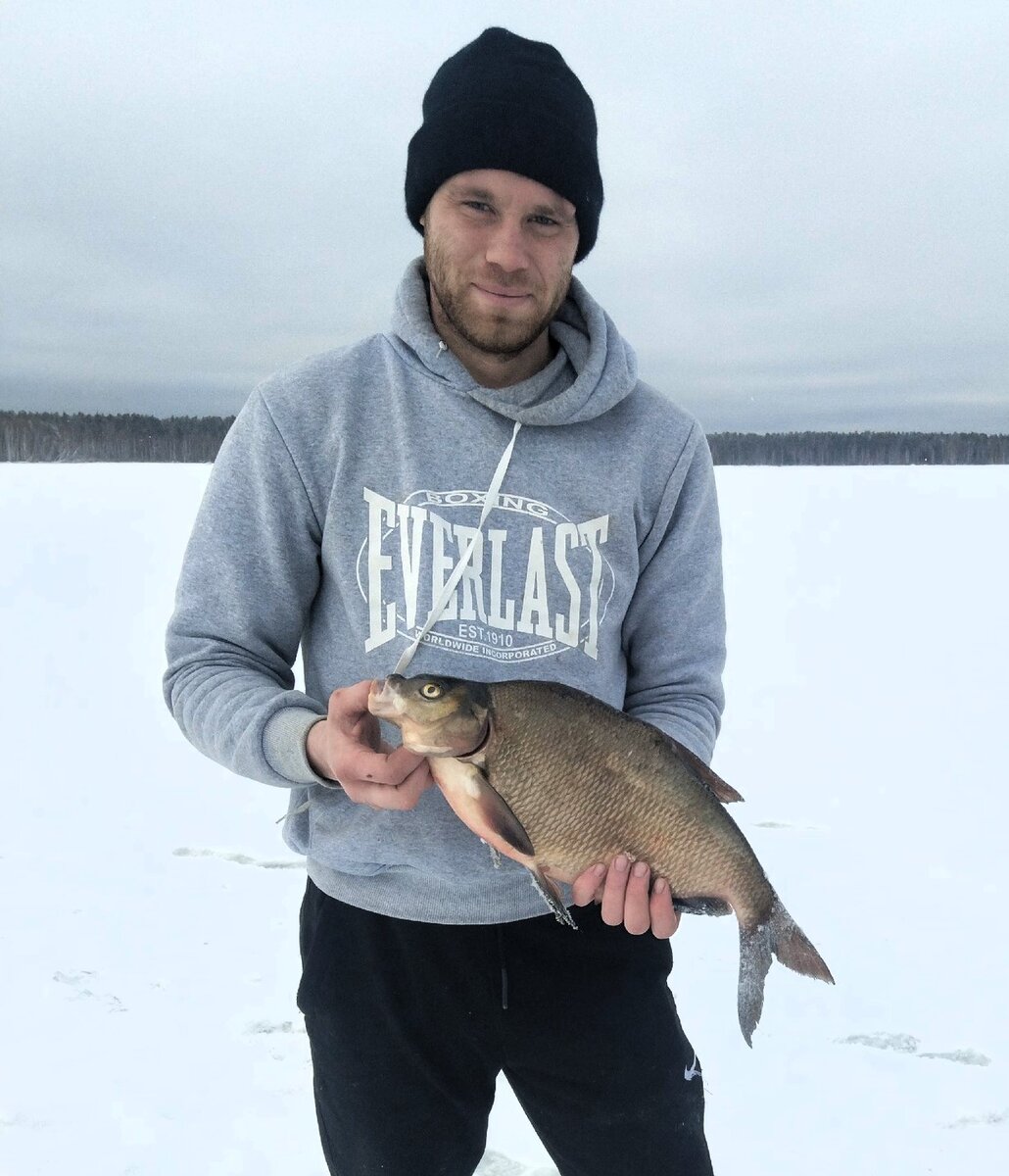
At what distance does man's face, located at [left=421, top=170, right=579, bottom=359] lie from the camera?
1.92m

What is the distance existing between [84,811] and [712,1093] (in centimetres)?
346

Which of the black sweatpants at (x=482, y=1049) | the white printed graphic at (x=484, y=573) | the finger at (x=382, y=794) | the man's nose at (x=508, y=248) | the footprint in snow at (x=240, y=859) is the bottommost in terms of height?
the footprint in snow at (x=240, y=859)

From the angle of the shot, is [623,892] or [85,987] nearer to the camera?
[623,892]

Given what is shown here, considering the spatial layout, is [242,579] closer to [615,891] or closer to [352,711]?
[352,711]

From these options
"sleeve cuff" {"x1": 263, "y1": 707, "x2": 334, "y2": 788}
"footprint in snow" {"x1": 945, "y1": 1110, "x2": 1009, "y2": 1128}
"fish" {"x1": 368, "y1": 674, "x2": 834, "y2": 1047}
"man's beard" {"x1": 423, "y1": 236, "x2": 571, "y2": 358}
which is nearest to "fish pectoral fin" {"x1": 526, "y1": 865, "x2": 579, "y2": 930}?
"fish" {"x1": 368, "y1": 674, "x2": 834, "y2": 1047}

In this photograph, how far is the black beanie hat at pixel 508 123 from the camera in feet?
6.36

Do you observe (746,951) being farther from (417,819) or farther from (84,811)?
(84,811)

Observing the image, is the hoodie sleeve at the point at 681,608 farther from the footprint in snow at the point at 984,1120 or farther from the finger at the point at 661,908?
the footprint in snow at the point at 984,1120

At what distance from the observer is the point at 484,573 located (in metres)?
1.89

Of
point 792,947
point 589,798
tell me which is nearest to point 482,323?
point 589,798

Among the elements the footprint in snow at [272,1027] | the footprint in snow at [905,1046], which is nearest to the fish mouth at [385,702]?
the footprint in snow at [272,1027]

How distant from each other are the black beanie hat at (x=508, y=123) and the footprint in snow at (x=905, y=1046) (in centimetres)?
274

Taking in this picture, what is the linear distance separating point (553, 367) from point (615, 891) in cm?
102

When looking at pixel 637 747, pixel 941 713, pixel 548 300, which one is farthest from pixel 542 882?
pixel 941 713
